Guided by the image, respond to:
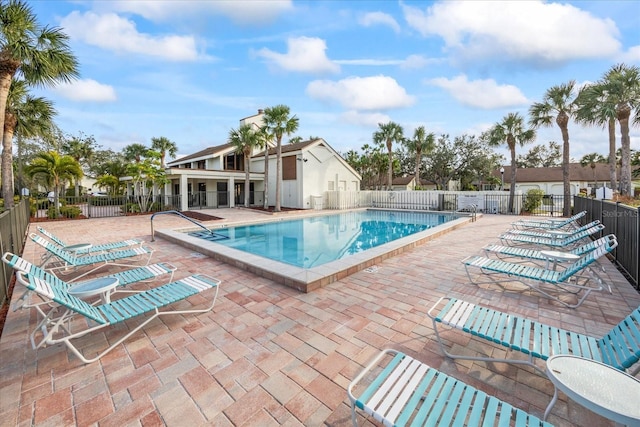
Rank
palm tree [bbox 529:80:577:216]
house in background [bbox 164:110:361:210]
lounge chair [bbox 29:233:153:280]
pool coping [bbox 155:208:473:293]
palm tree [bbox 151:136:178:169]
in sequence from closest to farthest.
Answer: pool coping [bbox 155:208:473:293], lounge chair [bbox 29:233:153:280], palm tree [bbox 529:80:577:216], house in background [bbox 164:110:361:210], palm tree [bbox 151:136:178:169]

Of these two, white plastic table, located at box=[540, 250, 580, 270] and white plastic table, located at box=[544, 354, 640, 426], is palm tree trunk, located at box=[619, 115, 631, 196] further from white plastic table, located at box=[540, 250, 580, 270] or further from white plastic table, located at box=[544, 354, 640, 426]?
white plastic table, located at box=[544, 354, 640, 426]

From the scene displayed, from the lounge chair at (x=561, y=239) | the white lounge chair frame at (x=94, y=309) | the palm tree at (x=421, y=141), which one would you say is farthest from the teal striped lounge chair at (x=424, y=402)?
the palm tree at (x=421, y=141)

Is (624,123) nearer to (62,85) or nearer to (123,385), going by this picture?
(123,385)

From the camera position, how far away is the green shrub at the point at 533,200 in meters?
17.9

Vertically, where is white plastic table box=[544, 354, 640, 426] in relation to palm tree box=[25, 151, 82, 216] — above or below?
below

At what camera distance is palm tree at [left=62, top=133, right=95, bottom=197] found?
115ft

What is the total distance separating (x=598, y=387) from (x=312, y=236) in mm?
10483

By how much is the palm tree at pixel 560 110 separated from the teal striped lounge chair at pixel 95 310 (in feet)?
67.7

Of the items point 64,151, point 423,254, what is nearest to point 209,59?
point 423,254

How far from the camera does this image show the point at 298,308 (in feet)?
13.6

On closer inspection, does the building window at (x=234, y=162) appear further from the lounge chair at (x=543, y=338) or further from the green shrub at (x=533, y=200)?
the lounge chair at (x=543, y=338)

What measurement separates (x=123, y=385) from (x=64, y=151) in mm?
46039

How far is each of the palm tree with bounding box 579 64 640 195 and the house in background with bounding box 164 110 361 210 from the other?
53.4ft

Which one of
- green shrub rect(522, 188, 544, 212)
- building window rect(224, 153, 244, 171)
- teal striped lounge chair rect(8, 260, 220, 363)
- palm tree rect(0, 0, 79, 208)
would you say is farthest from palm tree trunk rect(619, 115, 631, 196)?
building window rect(224, 153, 244, 171)
